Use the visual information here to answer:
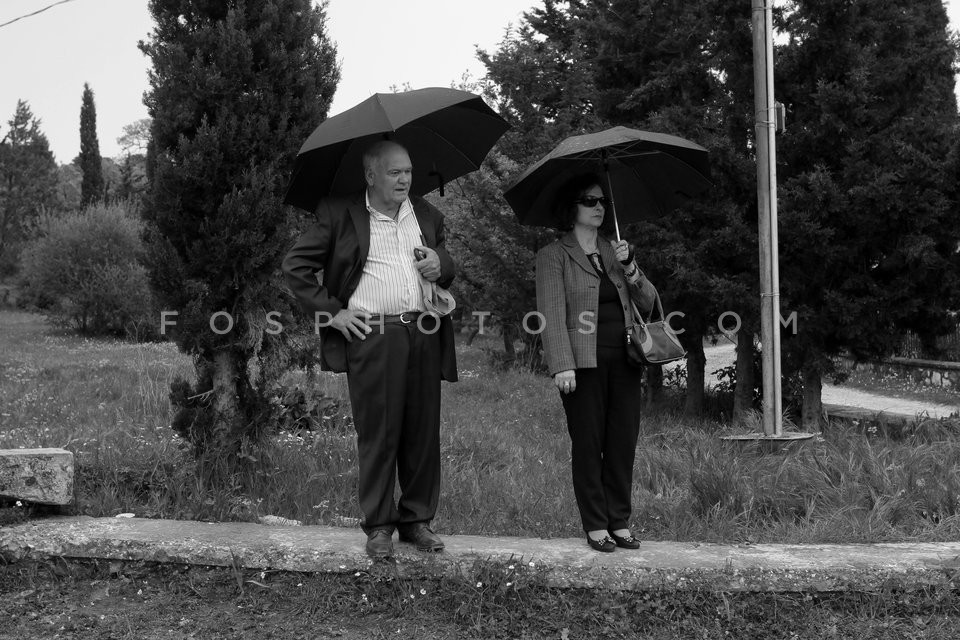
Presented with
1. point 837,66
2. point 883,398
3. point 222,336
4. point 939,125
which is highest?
point 837,66

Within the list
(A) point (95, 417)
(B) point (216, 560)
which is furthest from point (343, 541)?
(A) point (95, 417)

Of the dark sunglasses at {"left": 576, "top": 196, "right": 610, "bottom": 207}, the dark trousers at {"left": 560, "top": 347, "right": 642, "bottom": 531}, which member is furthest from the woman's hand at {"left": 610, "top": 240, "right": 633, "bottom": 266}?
the dark trousers at {"left": 560, "top": 347, "right": 642, "bottom": 531}

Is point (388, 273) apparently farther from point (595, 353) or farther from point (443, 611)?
point (443, 611)

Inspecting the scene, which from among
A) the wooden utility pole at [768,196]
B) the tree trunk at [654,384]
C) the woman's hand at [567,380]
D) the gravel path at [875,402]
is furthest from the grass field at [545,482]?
the gravel path at [875,402]

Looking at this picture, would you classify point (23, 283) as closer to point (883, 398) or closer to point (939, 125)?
point (883, 398)

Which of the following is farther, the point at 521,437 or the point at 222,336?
the point at 521,437

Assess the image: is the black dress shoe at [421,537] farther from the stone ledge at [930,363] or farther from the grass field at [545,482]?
the stone ledge at [930,363]

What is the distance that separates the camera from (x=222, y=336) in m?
4.90

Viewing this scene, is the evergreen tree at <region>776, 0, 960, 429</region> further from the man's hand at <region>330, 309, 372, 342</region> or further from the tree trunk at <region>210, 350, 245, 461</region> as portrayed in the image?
the man's hand at <region>330, 309, 372, 342</region>

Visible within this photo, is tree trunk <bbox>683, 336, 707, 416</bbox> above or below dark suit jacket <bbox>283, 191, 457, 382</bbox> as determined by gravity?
below

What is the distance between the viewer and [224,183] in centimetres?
480

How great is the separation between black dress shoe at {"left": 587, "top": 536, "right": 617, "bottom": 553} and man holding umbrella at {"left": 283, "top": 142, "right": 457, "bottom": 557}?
70 cm

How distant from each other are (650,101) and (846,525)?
21.1 feet

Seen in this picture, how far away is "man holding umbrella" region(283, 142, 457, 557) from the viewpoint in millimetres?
3561
